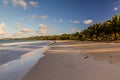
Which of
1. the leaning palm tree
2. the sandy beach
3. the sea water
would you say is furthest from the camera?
the leaning palm tree

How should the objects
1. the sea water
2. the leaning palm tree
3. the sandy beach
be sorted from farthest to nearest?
the leaning palm tree < the sea water < the sandy beach

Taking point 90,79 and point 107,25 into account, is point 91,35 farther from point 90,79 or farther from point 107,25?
point 90,79

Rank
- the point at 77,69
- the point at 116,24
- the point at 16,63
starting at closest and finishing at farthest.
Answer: the point at 77,69
the point at 16,63
the point at 116,24

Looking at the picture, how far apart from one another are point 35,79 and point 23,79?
0.67 m

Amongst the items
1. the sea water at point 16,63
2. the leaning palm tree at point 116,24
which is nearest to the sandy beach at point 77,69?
the sea water at point 16,63

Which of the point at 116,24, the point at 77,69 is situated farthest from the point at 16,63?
the point at 116,24

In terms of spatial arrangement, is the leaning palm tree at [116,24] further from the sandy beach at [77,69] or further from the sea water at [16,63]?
the sandy beach at [77,69]

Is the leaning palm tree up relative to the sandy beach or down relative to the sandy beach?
up

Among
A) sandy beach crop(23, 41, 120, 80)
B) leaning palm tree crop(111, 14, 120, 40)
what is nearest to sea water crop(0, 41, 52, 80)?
sandy beach crop(23, 41, 120, 80)

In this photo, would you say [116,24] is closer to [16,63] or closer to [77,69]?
[16,63]

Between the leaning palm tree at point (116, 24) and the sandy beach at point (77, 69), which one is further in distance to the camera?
the leaning palm tree at point (116, 24)

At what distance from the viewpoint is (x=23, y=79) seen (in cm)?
947

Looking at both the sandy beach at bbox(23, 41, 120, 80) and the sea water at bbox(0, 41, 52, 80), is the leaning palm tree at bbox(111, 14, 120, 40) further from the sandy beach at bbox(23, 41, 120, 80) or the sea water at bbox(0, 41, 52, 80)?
the sandy beach at bbox(23, 41, 120, 80)

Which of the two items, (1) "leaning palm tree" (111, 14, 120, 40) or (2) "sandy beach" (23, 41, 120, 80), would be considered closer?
(2) "sandy beach" (23, 41, 120, 80)
